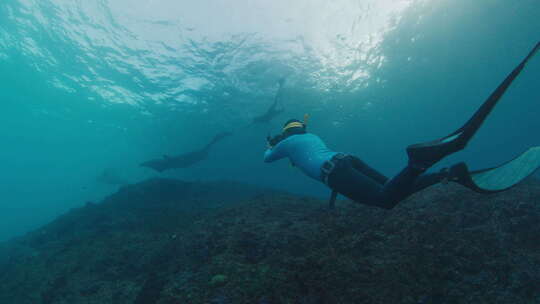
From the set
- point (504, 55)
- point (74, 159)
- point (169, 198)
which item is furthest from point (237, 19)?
point (74, 159)

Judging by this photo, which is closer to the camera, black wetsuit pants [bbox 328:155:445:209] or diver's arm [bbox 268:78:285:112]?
black wetsuit pants [bbox 328:155:445:209]

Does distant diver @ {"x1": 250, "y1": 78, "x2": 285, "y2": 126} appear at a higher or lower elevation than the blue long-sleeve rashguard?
higher

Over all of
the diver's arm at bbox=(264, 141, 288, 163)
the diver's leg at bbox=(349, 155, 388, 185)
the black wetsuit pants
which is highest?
the diver's arm at bbox=(264, 141, 288, 163)

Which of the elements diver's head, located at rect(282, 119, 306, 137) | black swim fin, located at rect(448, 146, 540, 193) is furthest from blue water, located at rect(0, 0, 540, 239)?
black swim fin, located at rect(448, 146, 540, 193)

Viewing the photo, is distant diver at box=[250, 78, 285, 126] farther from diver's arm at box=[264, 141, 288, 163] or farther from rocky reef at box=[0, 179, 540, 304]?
diver's arm at box=[264, 141, 288, 163]

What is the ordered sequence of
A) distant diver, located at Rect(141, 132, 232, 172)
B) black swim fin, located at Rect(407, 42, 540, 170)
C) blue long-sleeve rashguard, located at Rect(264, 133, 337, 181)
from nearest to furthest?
1. black swim fin, located at Rect(407, 42, 540, 170)
2. blue long-sleeve rashguard, located at Rect(264, 133, 337, 181)
3. distant diver, located at Rect(141, 132, 232, 172)

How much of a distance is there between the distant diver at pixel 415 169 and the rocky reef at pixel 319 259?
102 centimetres

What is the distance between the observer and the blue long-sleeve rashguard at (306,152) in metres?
3.57

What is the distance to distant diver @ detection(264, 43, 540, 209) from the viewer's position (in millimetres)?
2273

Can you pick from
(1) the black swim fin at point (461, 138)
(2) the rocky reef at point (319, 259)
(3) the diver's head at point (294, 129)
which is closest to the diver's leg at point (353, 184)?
(1) the black swim fin at point (461, 138)

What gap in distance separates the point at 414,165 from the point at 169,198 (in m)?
13.2

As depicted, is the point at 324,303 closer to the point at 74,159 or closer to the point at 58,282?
the point at 58,282

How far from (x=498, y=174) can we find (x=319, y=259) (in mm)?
2656

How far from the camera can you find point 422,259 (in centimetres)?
327
